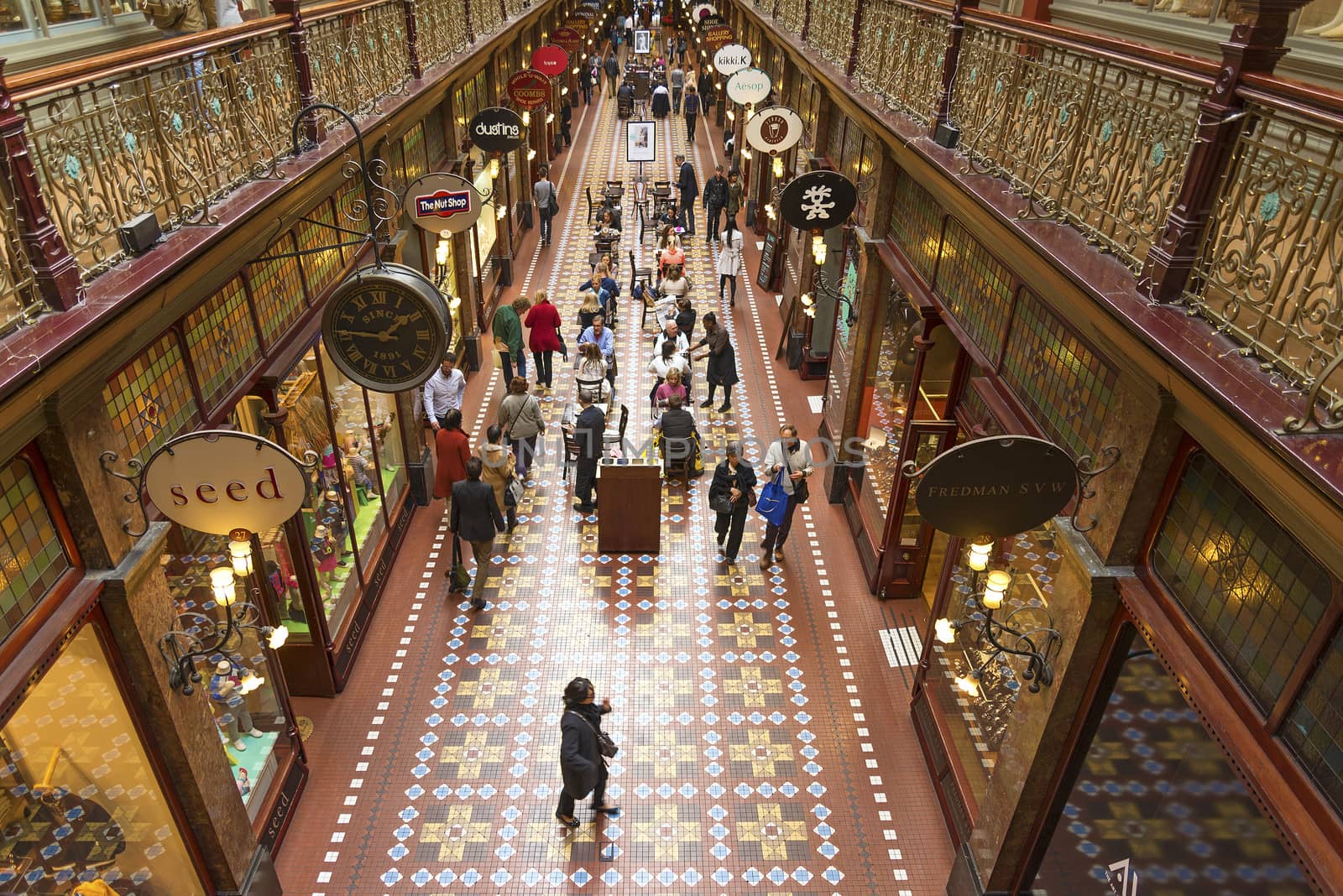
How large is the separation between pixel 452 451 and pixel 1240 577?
7539 mm

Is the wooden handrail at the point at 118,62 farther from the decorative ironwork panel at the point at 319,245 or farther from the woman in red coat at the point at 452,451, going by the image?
the woman in red coat at the point at 452,451

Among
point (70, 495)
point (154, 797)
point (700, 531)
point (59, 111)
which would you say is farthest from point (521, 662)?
point (59, 111)

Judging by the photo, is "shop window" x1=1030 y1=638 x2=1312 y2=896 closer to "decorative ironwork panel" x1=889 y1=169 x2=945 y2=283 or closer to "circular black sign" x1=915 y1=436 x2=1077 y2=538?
"circular black sign" x1=915 y1=436 x2=1077 y2=538

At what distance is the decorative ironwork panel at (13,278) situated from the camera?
3.47 meters

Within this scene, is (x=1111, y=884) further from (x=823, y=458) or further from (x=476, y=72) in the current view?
(x=476, y=72)

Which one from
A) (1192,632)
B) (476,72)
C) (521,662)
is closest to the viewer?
(1192,632)

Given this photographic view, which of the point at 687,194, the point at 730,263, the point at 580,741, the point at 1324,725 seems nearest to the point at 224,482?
the point at 580,741

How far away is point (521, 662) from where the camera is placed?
8.37m

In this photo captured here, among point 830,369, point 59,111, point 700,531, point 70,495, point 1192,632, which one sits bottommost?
point 700,531

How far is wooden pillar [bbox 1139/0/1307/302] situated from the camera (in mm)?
3275

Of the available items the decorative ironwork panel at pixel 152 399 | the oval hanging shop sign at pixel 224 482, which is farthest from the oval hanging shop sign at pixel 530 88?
the oval hanging shop sign at pixel 224 482

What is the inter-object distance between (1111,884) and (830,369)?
8083 mm

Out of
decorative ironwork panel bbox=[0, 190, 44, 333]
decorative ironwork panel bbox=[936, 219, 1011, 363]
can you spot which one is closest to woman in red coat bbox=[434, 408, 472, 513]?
decorative ironwork panel bbox=[936, 219, 1011, 363]

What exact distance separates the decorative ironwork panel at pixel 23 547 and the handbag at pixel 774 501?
6527mm
